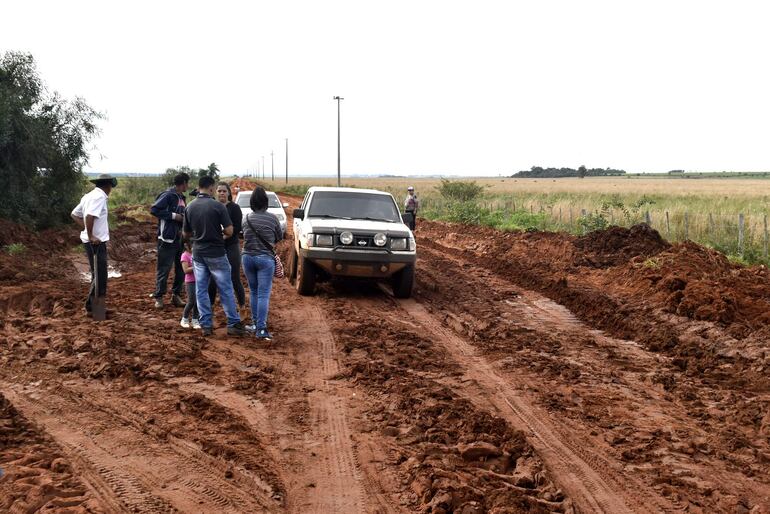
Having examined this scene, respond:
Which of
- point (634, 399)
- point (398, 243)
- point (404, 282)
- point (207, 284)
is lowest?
point (634, 399)

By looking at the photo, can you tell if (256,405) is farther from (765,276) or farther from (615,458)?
(765,276)

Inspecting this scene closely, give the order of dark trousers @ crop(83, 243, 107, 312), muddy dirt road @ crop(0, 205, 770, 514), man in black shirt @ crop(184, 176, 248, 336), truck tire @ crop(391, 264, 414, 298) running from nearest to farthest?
1. muddy dirt road @ crop(0, 205, 770, 514)
2. man in black shirt @ crop(184, 176, 248, 336)
3. dark trousers @ crop(83, 243, 107, 312)
4. truck tire @ crop(391, 264, 414, 298)

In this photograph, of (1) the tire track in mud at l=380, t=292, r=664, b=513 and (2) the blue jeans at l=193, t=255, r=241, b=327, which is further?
(2) the blue jeans at l=193, t=255, r=241, b=327

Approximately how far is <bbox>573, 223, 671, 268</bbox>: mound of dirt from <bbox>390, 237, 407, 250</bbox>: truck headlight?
617 centimetres

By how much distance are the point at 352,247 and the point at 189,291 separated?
2.93 meters

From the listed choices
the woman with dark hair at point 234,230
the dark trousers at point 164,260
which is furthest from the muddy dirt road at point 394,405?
the woman with dark hair at point 234,230

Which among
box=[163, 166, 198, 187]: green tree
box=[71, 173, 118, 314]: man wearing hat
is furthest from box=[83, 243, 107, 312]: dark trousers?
box=[163, 166, 198, 187]: green tree

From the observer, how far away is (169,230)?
9273 mm

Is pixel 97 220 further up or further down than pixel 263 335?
further up

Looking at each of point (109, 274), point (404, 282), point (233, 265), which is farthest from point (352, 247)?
point (109, 274)

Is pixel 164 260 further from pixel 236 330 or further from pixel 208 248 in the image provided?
pixel 236 330

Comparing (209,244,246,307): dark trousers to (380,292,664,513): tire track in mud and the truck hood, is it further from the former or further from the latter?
(380,292,664,513): tire track in mud

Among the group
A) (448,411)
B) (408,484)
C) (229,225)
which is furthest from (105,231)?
(408,484)

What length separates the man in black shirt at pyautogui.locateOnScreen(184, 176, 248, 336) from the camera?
7797 millimetres
